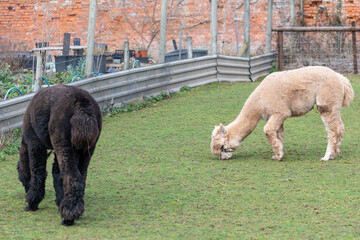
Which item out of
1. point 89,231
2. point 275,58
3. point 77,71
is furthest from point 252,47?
point 89,231

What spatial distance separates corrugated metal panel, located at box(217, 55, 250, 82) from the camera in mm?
18016

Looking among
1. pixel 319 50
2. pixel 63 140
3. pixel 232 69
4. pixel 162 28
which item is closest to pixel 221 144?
pixel 63 140

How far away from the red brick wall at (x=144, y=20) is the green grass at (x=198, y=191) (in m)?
13.8

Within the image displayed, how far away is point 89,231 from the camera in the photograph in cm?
562

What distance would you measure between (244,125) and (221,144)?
52cm

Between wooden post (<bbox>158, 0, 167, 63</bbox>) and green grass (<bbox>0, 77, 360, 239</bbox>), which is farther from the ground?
wooden post (<bbox>158, 0, 167, 63</bbox>)

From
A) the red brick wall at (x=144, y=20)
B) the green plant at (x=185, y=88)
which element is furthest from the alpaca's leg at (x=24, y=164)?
the red brick wall at (x=144, y=20)

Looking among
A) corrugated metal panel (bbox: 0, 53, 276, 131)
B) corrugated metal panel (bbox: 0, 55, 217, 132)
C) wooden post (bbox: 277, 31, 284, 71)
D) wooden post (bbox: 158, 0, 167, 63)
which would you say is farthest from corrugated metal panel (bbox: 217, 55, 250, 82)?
wooden post (bbox: 158, 0, 167, 63)

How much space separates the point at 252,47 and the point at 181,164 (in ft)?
55.4

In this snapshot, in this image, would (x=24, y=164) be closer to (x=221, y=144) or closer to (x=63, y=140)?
(x=63, y=140)

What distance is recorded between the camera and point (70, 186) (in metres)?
5.66

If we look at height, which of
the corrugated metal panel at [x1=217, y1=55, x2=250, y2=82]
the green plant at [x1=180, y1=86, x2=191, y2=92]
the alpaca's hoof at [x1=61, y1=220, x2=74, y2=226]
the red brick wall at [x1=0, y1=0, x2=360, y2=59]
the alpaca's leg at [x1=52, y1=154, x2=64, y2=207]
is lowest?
the alpaca's hoof at [x1=61, y1=220, x2=74, y2=226]

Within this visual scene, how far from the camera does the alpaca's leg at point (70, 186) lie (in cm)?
566

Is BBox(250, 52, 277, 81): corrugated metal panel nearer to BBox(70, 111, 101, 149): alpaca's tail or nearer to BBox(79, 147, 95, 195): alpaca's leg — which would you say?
BBox(79, 147, 95, 195): alpaca's leg
